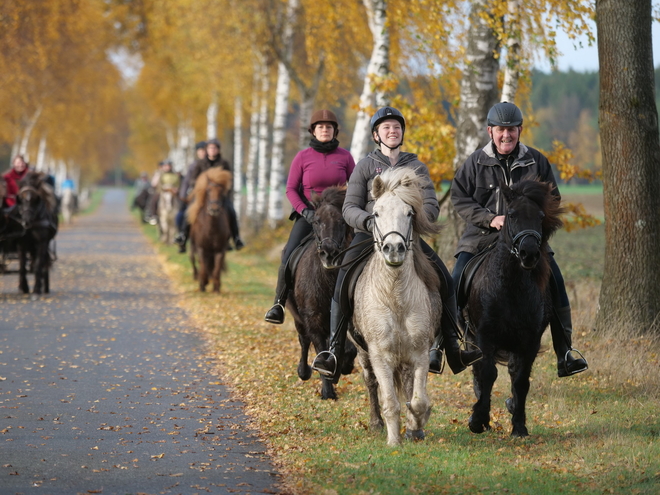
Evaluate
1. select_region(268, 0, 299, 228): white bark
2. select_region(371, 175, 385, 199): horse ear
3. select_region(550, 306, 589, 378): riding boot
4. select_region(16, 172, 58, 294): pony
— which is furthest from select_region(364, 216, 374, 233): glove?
select_region(268, 0, 299, 228): white bark

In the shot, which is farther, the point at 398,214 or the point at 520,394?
the point at 520,394

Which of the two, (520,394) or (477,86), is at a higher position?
(477,86)

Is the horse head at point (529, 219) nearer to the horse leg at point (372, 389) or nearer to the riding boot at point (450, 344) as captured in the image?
the riding boot at point (450, 344)

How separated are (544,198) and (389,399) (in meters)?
1.95

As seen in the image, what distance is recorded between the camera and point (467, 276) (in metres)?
8.08

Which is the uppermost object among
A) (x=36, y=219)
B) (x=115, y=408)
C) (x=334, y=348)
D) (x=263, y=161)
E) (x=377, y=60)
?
(x=377, y=60)

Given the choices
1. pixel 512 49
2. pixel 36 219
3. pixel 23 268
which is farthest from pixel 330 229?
pixel 23 268

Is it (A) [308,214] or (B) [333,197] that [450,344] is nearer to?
(B) [333,197]

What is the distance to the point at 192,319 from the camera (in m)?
15.3

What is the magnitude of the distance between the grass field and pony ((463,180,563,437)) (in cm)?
40

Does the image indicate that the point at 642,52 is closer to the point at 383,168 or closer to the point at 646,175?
the point at 646,175

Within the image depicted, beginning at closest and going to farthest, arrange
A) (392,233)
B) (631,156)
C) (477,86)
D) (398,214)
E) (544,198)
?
(392,233) → (398,214) → (544,198) → (631,156) → (477,86)

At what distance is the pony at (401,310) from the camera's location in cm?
695

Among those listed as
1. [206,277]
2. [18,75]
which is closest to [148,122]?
[18,75]
